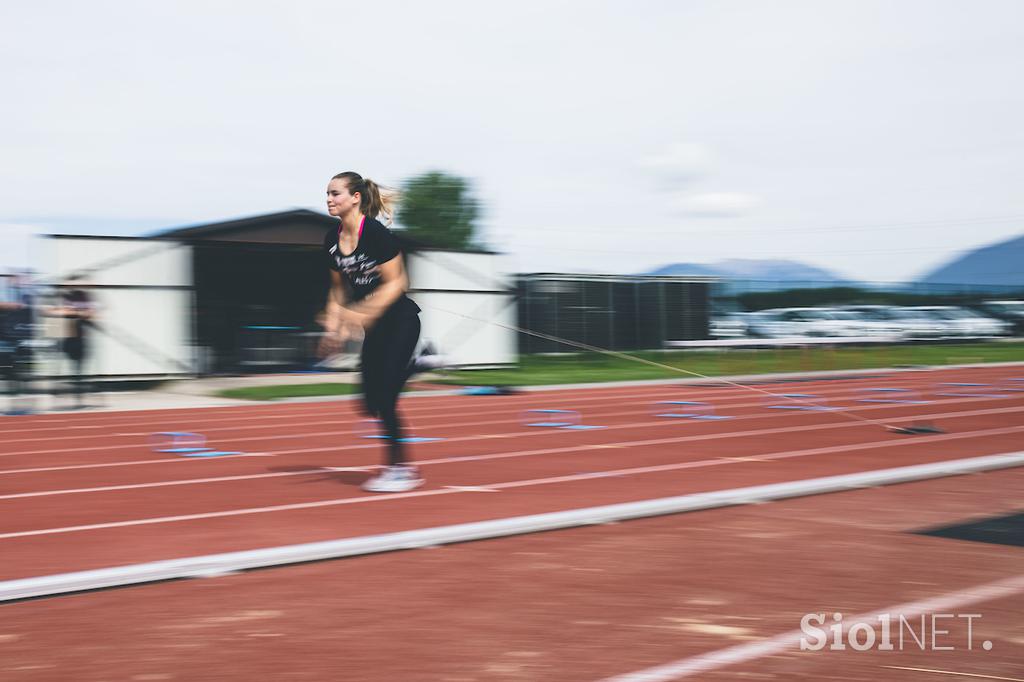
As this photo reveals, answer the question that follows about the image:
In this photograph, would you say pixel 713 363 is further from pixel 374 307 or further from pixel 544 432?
pixel 374 307

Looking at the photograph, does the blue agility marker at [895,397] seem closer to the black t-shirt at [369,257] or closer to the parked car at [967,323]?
the black t-shirt at [369,257]

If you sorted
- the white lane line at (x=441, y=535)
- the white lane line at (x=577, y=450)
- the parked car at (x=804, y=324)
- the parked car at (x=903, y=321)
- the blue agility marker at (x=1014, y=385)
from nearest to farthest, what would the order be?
the white lane line at (x=441, y=535)
the white lane line at (x=577, y=450)
the blue agility marker at (x=1014, y=385)
the parked car at (x=804, y=324)
the parked car at (x=903, y=321)

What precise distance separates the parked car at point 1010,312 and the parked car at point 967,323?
607mm

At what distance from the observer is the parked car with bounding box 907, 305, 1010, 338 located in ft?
125

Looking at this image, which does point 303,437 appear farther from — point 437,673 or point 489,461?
point 437,673

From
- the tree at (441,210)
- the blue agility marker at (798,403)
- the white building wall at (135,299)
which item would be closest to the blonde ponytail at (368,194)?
the blue agility marker at (798,403)

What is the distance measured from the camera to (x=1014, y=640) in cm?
326

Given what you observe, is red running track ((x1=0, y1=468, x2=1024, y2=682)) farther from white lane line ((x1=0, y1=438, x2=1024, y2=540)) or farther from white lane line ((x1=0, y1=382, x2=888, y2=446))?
white lane line ((x1=0, y1=382, x2=888, y2=446))

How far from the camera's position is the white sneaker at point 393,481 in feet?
21.1

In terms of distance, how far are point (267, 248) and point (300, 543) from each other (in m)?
18.6

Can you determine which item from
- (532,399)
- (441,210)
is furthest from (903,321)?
(441,210)

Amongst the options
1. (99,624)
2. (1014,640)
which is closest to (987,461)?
(1014,640)

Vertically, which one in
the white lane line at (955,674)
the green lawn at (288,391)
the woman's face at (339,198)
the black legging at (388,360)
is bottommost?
the green lawn at (288,391)

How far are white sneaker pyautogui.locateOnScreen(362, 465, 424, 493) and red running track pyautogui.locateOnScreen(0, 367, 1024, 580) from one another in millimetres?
124
